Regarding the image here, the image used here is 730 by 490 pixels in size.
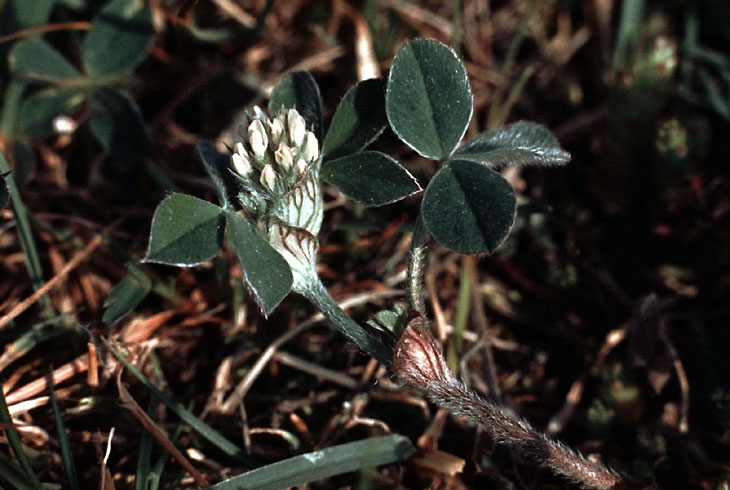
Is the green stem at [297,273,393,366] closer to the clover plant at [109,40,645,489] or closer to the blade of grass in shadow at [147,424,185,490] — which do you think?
the clover plant at [109,40,645,489]

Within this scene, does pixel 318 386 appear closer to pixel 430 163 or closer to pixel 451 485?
pixel 451 485

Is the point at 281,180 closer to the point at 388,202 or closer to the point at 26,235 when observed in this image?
the point at 388,202

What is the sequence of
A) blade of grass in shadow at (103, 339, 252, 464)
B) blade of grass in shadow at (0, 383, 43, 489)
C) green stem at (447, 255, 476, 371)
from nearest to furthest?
blade of grass in shadow at (0, 383, 43, 489)
blade of grass in shadow at (103, 339, 252, 464)
green stem at (447, 255, 476, 371)

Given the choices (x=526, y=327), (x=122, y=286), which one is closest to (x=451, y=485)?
(x=526, y=327)

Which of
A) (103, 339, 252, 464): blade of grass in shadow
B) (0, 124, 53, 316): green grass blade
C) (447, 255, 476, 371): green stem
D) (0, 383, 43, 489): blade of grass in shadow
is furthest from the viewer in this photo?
(447, 255, 476, 371): green stem

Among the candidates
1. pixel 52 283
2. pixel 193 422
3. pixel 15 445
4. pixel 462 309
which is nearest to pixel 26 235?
pixel 52 283

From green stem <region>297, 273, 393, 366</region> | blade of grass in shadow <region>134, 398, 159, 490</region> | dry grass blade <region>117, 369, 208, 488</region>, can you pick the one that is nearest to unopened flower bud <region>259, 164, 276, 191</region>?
green stem <region>297, 273, 393, 366</region>
